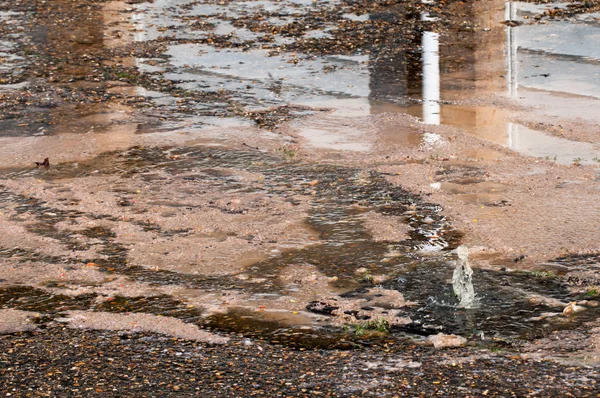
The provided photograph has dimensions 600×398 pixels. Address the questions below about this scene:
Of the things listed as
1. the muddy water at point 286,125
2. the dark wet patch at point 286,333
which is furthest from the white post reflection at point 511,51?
the dark wet patch at point 286,333

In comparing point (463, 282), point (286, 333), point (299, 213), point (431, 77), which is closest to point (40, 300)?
point (286, 333)

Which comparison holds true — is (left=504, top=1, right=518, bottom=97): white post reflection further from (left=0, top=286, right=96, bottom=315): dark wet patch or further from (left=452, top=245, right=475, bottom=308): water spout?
(left=0, top=286, right=96, bottom=315): dark wet patch

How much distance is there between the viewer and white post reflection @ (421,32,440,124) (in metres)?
9.75

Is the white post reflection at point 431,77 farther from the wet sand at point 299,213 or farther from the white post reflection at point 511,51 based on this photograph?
the white post reflection at point 511,51

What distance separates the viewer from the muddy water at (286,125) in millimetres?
5734

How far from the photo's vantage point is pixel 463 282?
18.6 ft

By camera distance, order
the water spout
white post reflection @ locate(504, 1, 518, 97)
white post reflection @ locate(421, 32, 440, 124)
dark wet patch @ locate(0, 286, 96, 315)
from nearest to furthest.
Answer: the water spout
dark wet patch @ locate(0, 286, 96, 315)
white post reflection @ locate(421, 32, 440, 124)
white post reflection @ locate(504, 1, 518, 97)

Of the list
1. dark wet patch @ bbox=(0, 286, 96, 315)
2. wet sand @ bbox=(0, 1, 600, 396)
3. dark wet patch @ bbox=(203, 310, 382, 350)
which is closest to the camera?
wet sand @ bbox=(0, 1, 600, 396)

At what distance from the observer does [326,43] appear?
1299 centimetres

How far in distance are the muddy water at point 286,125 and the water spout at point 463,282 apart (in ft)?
0.19

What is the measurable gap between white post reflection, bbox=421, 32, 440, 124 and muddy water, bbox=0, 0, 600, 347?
4cm

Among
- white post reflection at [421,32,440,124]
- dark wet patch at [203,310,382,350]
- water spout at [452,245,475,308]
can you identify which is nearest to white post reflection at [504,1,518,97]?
white post reflection at [421,32,440,124]

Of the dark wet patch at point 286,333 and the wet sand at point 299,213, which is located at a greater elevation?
the wet sand at point 299,213

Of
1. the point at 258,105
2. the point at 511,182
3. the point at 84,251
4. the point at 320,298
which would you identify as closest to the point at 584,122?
the point at 511,182
